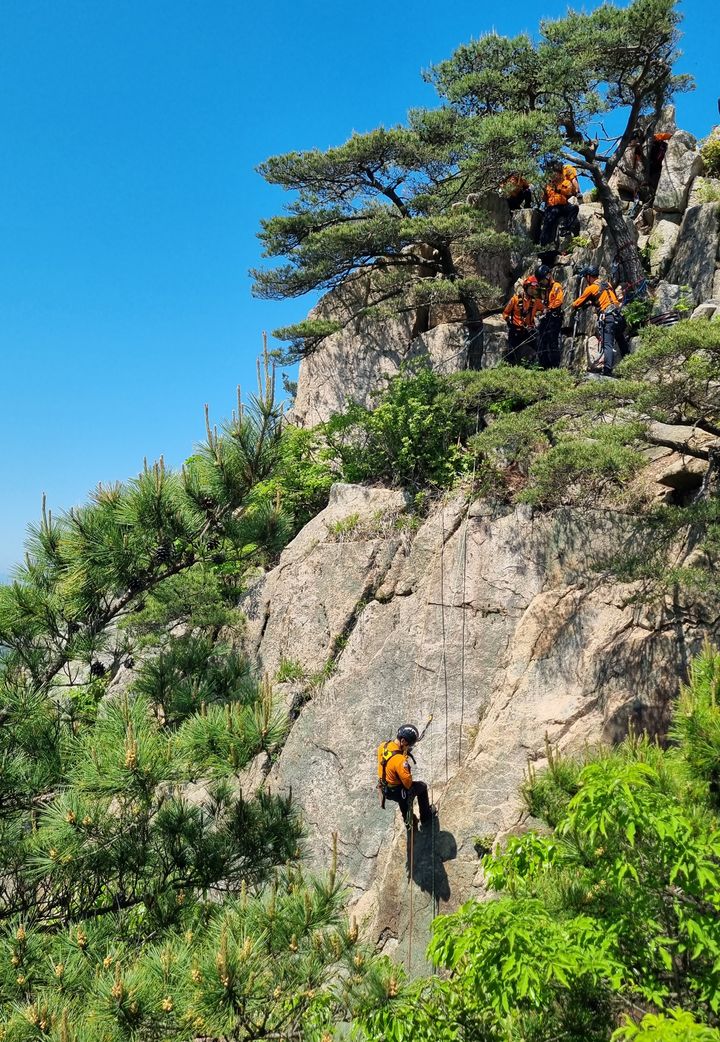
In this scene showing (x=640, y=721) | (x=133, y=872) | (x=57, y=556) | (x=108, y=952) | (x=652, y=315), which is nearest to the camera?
(x=108, y=952)

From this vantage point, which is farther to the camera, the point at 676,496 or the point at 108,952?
the point at 676,496

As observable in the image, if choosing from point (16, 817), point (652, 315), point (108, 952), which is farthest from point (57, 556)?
point (652, 315)

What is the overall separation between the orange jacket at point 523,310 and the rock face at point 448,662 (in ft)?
14.3

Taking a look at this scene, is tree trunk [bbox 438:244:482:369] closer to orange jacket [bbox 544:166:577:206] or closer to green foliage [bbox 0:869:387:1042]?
orange jacket [bbox 544:166:577:206]

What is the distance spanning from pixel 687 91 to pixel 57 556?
1652 centimetres

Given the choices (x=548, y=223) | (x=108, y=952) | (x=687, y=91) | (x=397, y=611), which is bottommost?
(x=108, y=952)

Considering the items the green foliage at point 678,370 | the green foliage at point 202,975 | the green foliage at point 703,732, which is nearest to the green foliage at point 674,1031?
the green foliage at point 703,732

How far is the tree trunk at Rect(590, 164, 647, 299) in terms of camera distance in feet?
52.1

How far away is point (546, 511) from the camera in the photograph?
1209 cm

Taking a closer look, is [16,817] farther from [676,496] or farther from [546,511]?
[676,496]

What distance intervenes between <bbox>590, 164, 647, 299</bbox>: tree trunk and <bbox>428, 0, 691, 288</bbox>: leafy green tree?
0.06 feet

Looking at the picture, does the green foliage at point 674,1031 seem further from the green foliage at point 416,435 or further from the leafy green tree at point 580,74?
the leafy green tree at point 580,74

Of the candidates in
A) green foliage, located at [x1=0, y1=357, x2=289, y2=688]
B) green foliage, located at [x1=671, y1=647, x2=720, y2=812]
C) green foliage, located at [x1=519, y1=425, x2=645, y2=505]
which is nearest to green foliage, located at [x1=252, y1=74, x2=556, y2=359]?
green foliage, located at [x1=519, y1=425, x2=645, y2=505]

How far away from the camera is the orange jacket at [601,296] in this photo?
45.1 ft
